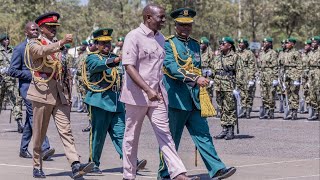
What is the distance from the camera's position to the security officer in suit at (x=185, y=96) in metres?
10.3

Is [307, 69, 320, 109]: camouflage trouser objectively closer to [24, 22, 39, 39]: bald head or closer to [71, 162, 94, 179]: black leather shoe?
[24, 22, 39, 39]: bald head

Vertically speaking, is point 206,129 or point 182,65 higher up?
point 182,65

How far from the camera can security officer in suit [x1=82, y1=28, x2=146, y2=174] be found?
11516 millimetres

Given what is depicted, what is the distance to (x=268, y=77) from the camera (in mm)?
22391

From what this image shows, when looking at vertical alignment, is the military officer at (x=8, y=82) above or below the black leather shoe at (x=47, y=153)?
above

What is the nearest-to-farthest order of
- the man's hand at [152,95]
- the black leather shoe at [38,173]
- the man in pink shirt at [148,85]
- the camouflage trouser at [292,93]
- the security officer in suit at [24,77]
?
the man's hand at [152,95] < the man in pink shirt at [148,85] < the black leather shoe at [38,173] < the security officer in suit at [24,77] < the camouflage trouser at [292,93]

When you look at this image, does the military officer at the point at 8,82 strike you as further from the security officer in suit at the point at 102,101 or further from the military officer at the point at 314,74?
the military officer at the point at 314,74

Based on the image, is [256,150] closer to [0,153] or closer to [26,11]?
[0,153]

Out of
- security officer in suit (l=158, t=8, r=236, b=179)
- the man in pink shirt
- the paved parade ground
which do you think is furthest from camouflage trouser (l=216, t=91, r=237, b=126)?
the man in pink shirt

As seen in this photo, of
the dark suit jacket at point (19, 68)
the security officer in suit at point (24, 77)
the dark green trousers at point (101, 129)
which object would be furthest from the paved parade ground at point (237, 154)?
the dark suit jacket at point (19, 68)

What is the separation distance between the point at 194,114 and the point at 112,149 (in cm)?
430

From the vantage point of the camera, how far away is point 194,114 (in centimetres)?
1052

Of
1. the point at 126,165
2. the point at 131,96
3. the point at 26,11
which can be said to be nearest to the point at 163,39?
the point at 131,96

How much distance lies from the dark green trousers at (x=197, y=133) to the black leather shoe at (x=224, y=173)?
0.04m
